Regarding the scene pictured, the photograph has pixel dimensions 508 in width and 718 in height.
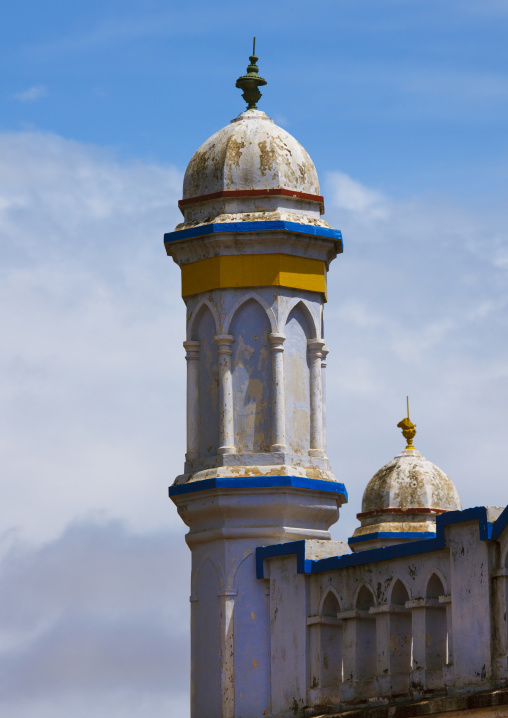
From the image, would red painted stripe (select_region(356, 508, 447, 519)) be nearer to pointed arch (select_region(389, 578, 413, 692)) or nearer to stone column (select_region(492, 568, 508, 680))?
Result: pointed arch (select_region(389, 578, 413, 692))

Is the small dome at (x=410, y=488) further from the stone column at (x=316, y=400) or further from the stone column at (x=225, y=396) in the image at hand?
the stone column at (x=225, y=396)

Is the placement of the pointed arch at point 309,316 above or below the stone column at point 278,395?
above

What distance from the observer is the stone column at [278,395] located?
19.6m

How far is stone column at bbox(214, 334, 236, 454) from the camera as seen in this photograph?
64.3ft

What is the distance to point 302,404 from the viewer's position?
20.0 metres

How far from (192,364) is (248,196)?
1857 mm

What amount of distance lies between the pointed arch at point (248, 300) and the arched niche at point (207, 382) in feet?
0.68

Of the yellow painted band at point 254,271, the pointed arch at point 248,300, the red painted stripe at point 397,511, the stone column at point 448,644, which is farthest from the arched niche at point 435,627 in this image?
the red painted stripe at point 397,511

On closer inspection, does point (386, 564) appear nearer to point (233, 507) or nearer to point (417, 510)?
point (233, 507)

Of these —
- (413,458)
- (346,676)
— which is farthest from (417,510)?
(346,676)

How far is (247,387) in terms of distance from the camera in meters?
19.8

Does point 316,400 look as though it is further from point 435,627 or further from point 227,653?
point 435,627

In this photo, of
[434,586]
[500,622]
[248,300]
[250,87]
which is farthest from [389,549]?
[250,87]

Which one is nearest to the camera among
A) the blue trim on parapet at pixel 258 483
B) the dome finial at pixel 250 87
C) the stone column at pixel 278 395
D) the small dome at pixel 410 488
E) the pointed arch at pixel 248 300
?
the blue trim on parapet at pixel 258 483
